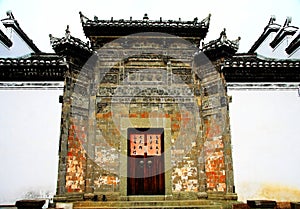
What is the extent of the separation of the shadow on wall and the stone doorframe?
2281 millimetres

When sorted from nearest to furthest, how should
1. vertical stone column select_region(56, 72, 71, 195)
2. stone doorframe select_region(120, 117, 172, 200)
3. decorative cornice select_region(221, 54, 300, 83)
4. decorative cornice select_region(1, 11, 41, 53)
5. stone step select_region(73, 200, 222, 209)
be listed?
stone step select_region(73, 200, 222, 209) → vertical stone column select_region(56, 72, 71, 195) → stone doorframe select_region(120, 117, 172, 200) → decorative cornice select_region(221, 54, 300, 83) → decorative cornice select_region(1, 11, 41, 53)

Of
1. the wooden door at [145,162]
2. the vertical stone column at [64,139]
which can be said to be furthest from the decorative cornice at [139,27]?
the wooden door at [145,162]

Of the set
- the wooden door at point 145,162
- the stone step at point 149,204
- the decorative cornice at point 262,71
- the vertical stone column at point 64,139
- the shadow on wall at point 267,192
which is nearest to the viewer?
the stone step at point 149,204

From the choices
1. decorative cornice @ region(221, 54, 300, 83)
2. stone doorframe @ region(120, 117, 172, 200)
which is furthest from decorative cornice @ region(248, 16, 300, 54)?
stone doorframe @ region(120, 117, 172, 200)

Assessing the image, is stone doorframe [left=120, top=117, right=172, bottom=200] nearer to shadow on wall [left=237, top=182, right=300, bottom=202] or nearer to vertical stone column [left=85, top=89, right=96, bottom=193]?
vertical stone column [left=85, top=89, right=96, bottom=193]

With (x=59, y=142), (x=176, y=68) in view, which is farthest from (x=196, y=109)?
(x=59, y=142)

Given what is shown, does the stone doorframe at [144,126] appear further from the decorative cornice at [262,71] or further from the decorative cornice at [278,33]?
the decorative cornice at [278,33]

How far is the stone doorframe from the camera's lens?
356 inches

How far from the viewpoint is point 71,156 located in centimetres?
866

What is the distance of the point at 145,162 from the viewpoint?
9500 mm

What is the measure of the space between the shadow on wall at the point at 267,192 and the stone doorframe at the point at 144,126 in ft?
7.48

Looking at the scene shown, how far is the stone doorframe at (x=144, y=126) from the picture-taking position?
356 inches

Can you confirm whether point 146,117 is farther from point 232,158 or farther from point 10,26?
point 10,26

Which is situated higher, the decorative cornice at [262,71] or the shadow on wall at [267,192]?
the decorative cornice at [262,71]
